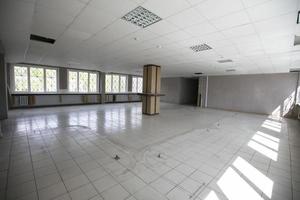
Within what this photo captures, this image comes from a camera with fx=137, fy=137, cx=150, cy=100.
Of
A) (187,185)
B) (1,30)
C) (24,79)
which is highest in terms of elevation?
(1,30)

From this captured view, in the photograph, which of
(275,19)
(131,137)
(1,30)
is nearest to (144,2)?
(275,19)

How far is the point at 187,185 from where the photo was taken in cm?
216

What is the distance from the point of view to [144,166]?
266cm

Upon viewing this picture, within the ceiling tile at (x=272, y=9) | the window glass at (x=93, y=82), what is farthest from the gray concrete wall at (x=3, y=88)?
the ceiling tile at (x=272, y=9)

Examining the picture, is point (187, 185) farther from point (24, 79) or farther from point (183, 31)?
point (24, 79)

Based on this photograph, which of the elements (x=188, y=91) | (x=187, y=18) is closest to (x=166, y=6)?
(x=187, y=18)

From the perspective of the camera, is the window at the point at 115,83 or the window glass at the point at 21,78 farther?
the window at the point at 115,83

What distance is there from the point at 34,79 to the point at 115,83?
619 cm

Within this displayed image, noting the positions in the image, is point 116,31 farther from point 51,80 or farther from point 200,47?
point 51,80

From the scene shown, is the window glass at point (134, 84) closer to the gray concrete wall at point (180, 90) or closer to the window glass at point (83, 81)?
the gray concrete wall at point (180, 90)

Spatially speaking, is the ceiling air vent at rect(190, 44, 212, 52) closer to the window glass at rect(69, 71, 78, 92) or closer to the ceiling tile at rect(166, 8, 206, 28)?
the ceiling tile at rect(166, 8, 206, 28)

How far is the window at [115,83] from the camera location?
13.0 m

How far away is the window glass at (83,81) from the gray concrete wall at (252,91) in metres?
10.4

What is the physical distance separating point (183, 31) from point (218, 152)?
306cm
